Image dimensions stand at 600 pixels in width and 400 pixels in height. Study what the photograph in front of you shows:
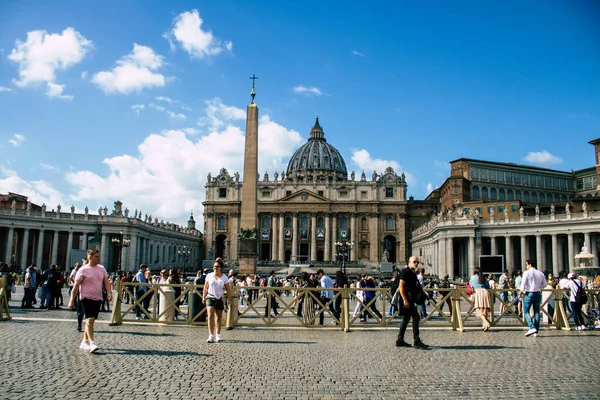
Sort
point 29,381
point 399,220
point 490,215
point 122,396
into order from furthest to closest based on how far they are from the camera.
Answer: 1. point 399,220
2. point 490,215
3. point 29,381
4. point 122,396

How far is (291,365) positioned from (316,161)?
10697cm

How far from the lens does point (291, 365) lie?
8.29 m

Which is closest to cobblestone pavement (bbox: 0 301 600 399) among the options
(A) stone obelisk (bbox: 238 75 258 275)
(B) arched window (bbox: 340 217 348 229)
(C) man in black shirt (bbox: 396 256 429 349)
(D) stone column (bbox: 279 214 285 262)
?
(C) man in black shirt (bbox: 396 256 429 349)

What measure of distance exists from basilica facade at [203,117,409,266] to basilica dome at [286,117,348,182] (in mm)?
19607

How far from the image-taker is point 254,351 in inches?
378

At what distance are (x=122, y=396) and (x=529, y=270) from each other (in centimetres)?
1018

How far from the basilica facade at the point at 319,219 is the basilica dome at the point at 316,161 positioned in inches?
772

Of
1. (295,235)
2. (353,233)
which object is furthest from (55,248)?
(353,233)

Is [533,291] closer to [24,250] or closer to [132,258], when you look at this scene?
[132,258]

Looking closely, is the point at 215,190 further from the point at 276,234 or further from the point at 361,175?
the point at 361,175

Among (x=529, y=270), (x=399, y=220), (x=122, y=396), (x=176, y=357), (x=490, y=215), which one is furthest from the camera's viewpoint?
(x=399, y=220)

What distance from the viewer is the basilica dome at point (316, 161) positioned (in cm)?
11300

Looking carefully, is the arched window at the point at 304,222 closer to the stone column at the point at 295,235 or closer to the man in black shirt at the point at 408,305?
the stone column at the point at 295,235

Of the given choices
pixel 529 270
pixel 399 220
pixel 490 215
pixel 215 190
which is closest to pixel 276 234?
pixel 215 190
